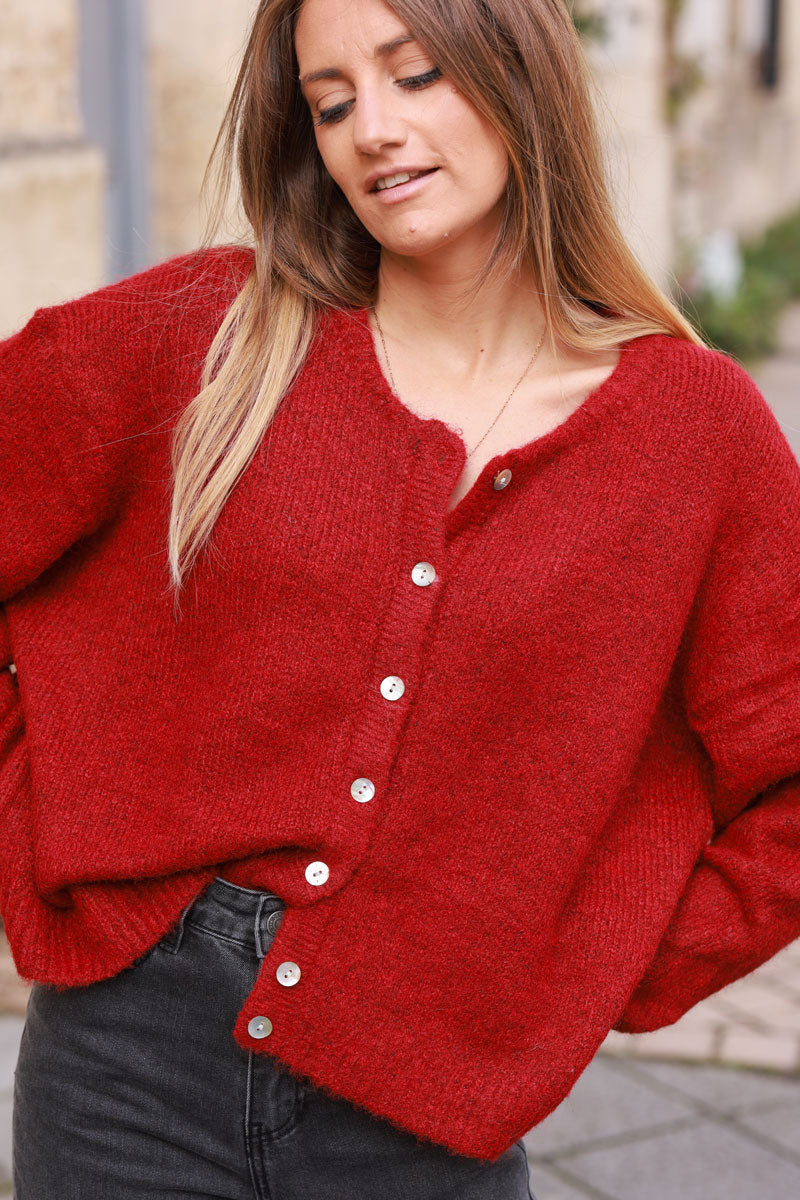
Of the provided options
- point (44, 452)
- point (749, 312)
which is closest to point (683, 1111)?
point (44, 452)

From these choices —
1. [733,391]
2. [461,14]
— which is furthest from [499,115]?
[733,391]

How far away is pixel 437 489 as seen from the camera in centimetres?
180

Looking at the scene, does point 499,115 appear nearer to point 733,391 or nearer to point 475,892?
point 733,391

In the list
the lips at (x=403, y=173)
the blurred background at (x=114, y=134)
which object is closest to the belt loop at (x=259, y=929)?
the lips at (x=403, y=173)

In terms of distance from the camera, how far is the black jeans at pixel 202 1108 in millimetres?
1796

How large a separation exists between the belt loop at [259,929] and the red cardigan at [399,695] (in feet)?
0.07

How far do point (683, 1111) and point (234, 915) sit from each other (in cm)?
200

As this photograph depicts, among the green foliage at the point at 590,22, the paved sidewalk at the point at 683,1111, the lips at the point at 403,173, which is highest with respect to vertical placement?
the lips at the point at 403,173

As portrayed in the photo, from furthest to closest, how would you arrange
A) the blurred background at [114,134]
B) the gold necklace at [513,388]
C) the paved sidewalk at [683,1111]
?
the blurred background at [114,134]
the paved sidewalk at [683,1111]
the gold necklace at [513,388]

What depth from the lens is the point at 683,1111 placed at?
3.49 metres

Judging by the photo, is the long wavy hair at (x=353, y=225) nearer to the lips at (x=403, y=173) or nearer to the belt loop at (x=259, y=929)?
the lips at (x=403, y=173)

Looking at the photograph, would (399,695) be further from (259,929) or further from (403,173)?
(403,173)

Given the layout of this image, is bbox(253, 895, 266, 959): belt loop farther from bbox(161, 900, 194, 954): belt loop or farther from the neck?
the neck

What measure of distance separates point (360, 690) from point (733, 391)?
1.78 feet
